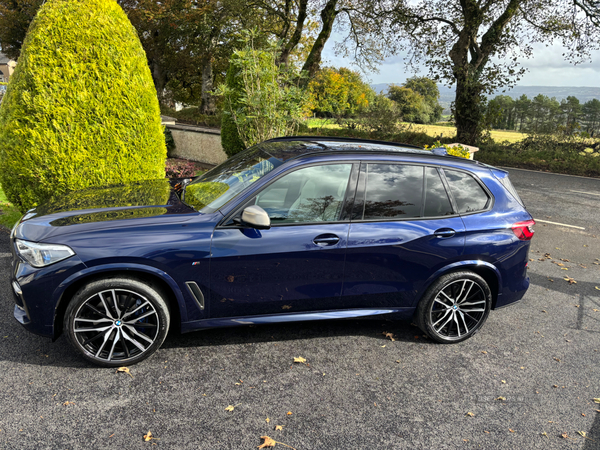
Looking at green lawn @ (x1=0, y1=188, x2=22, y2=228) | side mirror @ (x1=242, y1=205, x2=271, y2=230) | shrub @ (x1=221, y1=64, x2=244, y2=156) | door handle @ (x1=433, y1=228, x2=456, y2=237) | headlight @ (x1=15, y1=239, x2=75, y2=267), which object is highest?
shrub @ (x1=221, y1=64, x2=244, y2=156)

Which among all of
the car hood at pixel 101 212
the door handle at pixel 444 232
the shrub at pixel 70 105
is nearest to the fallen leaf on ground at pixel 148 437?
the car hood at pixel 101 212

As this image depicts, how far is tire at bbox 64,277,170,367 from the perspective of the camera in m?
3.33

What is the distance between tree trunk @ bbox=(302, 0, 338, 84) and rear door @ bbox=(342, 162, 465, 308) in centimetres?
1671

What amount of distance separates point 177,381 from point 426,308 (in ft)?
7.44

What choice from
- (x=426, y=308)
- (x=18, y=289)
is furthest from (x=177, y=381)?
(x=426, y=308)

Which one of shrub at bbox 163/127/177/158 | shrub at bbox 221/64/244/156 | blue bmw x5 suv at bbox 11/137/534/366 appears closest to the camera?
blue bmw x5 suv at bbox 11/137/534/366

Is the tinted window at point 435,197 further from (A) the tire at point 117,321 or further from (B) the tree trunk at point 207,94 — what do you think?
(B) the tree trunk at point 207,94

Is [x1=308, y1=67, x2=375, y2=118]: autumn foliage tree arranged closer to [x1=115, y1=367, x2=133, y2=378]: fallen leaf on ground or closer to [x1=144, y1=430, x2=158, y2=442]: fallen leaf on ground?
[x1=115, y1=367, x2=133, y2=378]: fallen leaf on ground

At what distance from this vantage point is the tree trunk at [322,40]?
19.7 metres

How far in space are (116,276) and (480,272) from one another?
3241mm

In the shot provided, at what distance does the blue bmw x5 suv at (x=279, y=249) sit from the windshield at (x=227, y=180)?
0.02 meters

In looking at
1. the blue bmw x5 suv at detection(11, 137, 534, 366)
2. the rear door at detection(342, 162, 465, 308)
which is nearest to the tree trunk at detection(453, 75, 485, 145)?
the blue bmw x5 suv at detection(11, 137, 534, 366)

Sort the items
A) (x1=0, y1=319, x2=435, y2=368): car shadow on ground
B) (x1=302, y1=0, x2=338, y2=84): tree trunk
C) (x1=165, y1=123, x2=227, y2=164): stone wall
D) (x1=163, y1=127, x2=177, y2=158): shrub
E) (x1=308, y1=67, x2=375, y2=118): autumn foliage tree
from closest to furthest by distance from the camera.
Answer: (x1=0, y1=319, x2=435, y2=368): car shadow on ground
(x1=165, y1=123, x2=227, y2=164): stone wall
(x1=163, y1=127, x2=177, y2=158): shrub
(x1=302, y1=0, x2=338, y2=84): tree trunk
(x1=308, y1=67, x2=375, y2=118): autumn foliage tree

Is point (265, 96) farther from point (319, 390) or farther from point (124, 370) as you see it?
point (319, 390)
